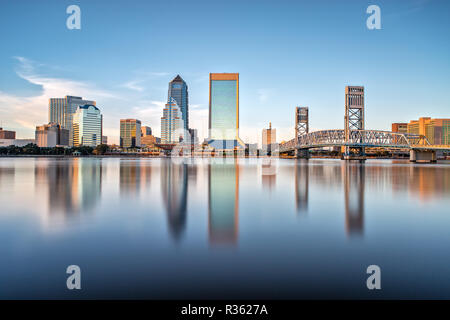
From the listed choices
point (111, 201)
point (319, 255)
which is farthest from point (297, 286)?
point (111, 201)

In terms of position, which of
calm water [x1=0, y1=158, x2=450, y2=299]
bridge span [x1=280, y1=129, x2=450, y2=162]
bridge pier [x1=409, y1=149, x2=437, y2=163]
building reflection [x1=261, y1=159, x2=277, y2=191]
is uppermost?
bridge span [x1=280, y1=129, x2=450, y2=162]

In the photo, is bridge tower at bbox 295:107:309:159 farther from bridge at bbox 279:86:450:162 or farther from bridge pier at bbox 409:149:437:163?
bridge pier at bbox 409:149:437:163

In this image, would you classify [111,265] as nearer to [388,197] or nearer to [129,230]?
[129,230]

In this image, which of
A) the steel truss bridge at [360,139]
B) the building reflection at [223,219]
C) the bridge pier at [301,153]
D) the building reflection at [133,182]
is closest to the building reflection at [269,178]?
the building reflection at [223,219]

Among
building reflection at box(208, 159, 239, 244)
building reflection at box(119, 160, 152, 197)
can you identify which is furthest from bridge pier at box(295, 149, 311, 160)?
building reflection at box(208, 159, 239, 244)

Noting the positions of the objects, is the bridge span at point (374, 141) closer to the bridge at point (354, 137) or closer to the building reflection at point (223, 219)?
the bridge at point (354, 137)

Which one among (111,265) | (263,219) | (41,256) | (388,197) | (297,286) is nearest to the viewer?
(297,286)

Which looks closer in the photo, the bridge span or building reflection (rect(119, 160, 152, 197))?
building reflection (rect(119, 160, 152, 197))

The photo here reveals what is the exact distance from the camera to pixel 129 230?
762cm

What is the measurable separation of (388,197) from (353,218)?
6317mm

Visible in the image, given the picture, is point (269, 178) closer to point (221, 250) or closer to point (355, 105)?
point (221, 250)

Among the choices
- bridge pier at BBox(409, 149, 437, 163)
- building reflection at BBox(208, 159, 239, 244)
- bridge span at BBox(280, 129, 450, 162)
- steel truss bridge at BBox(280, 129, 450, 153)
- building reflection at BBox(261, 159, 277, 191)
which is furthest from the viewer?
steel truss bridge at BBox(280, 129, 450, 153)
